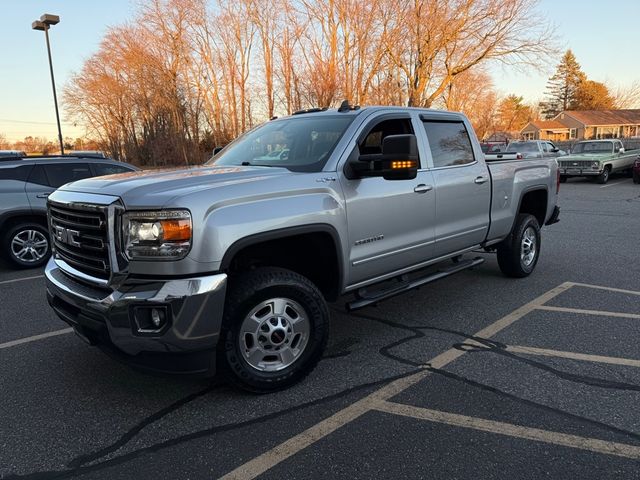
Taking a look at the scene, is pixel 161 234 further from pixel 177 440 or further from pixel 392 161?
pixel 392 161

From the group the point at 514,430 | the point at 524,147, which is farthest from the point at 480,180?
the point at 524,147

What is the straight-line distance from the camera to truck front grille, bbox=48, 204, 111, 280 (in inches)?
118

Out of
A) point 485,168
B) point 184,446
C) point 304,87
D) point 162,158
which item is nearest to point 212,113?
point 162,158

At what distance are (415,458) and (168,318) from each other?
1587 mm

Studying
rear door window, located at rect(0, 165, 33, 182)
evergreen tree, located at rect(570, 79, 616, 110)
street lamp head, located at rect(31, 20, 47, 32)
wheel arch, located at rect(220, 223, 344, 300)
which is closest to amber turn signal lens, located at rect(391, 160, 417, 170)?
wheel arch, located at rect(220, 223, 344, 300)

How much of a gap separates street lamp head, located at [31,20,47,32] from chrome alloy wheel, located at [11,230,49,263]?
53.7ft

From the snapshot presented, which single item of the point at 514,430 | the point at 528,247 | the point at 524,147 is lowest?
the point at 514,430

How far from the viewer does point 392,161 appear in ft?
11.5

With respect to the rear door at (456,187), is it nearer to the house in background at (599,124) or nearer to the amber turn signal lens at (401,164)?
the amber turn signal lens at (401,164)

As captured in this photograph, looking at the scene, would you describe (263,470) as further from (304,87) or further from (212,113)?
(212,113)

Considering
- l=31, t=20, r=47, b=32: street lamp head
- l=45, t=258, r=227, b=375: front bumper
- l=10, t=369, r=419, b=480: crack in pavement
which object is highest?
l=31, t=20, r=47, b=32: street lamp head

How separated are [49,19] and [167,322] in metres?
21.3

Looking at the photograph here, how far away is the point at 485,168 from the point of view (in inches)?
208

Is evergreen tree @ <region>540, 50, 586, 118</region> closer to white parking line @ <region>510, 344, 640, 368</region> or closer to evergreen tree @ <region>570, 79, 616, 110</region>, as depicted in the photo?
evergreen tree @ <region>570, 79, 616, 110</region>
